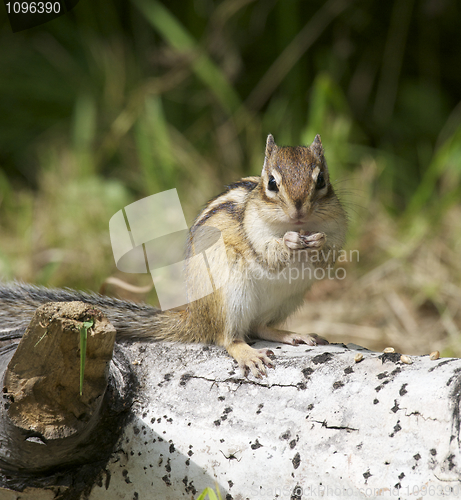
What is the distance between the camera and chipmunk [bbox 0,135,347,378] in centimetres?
203

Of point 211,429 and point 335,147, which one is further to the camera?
point 335,147

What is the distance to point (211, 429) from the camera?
158 cm

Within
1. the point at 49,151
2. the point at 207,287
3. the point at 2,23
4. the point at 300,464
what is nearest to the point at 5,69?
the point at 2,23

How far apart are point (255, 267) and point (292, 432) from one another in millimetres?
736

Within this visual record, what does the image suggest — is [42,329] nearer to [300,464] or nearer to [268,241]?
[300,464]

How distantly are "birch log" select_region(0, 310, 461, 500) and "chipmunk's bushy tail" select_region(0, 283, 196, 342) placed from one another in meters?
0.24

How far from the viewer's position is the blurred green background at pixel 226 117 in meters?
3.75

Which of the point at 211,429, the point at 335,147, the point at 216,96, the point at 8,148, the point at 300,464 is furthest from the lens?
the point at 8,148

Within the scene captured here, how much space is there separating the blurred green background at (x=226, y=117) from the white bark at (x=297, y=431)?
6.20 feet

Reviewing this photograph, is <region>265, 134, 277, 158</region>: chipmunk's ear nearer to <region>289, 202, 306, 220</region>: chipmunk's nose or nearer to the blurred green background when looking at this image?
<region>289, 202, 306, 220</region>: chipmunk's nose

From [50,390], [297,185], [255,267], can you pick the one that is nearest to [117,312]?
[255,267]

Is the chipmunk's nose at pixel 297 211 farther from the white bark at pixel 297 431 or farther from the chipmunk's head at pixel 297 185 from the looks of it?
the white bark at pixel 297 431

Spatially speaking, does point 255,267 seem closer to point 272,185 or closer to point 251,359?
point 272,185

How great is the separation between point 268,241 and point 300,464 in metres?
0.89
